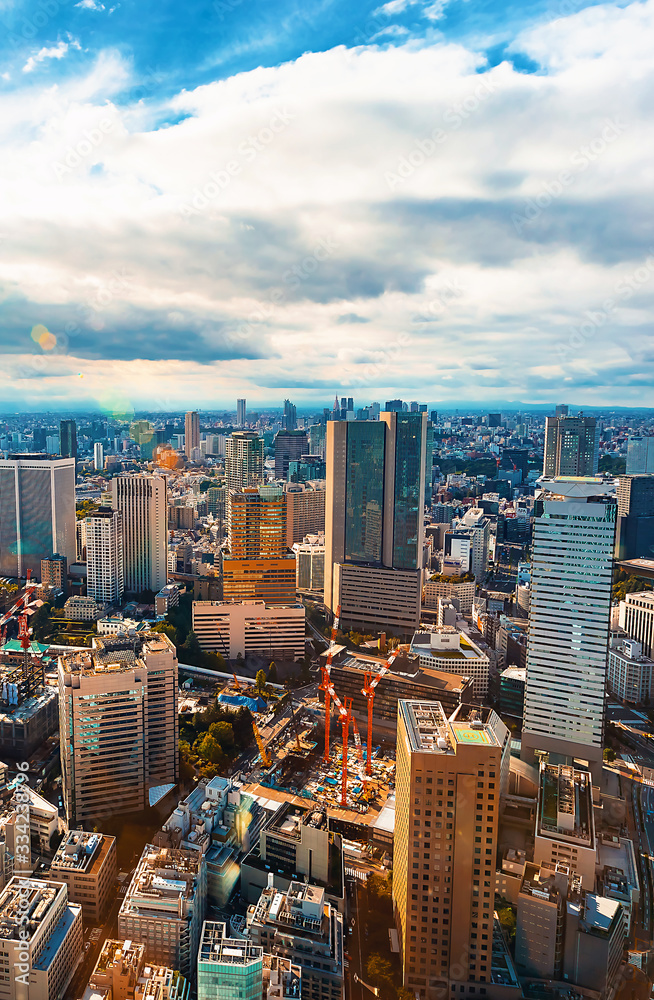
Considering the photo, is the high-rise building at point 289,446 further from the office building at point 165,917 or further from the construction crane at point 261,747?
the office building at point 165,917

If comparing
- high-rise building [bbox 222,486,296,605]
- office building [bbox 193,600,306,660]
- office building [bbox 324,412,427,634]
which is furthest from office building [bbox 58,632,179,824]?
office building [bbox 324,412,427,634]

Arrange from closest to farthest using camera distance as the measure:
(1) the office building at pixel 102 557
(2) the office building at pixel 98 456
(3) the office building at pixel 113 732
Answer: (3) the office building at pixel 113 732
(1) the office building at pixel 102 557
(2) the office building at pixel 98 456

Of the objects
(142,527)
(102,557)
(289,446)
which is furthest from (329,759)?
(289,446)

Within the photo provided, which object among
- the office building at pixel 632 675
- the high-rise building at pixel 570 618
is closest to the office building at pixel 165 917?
the high-rise building at pixel 570 618

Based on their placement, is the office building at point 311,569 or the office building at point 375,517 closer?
the office building at point 375,517

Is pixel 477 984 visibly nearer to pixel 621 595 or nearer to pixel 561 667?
pixel 561 667

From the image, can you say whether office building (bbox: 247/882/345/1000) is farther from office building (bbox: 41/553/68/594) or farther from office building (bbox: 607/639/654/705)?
office building (bbox: 41/553/68/594)
